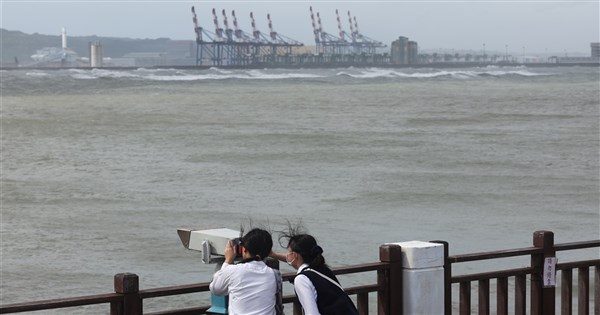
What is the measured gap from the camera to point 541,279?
704 centimetres

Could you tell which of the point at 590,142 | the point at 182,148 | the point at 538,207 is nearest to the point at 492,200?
the point at 538,207

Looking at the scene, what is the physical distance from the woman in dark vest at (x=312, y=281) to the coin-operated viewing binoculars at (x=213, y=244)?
0.95 ft

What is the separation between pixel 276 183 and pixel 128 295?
79.9 feet

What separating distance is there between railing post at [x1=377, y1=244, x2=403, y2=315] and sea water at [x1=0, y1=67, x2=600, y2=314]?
662cm

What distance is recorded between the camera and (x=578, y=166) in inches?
1244

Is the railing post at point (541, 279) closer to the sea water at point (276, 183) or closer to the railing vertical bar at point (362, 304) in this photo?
the railing vertical bar at point (362, 304)

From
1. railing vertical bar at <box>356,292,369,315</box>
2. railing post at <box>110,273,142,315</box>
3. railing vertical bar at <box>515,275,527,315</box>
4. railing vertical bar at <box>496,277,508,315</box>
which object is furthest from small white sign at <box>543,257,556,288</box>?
railing post at <box>110,273,142,315</box>

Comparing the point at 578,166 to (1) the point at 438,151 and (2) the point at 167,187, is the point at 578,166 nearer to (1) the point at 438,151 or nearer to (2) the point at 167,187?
(1) the point at 438,151

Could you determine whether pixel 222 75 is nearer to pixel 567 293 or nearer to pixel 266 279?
pixel 567 293

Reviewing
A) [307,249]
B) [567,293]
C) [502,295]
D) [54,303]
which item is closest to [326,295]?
[307,249]

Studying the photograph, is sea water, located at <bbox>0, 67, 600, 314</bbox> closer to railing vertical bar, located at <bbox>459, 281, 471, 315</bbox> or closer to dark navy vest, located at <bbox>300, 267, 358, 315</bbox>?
railing vertical bar, located at <bbox>459, 281, 471, 315</bbox>

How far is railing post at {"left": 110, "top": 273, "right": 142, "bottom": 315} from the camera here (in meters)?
5.18

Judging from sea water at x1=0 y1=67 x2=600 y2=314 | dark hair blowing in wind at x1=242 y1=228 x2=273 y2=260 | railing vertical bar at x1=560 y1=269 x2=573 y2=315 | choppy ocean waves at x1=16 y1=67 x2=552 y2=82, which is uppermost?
choppy ocean waves at x1=16 y1=67 x2=552 y2=82

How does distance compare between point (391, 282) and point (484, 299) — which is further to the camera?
point (484, 299)
